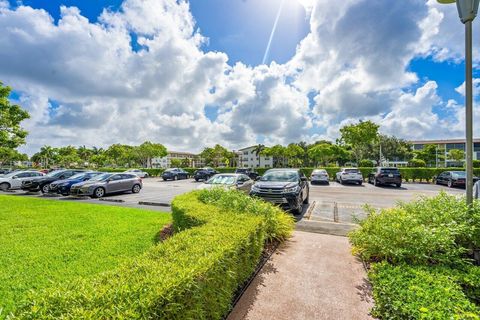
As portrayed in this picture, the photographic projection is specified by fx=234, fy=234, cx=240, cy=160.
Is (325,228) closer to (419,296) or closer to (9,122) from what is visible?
(419,296)

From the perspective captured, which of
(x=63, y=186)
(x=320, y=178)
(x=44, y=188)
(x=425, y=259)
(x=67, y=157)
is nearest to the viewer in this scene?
(x=425, y=259)

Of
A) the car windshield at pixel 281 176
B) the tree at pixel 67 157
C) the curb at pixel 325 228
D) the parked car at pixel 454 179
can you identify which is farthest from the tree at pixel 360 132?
the tree at pixel 67 157

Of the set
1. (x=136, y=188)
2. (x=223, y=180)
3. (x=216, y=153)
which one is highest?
(x=216, y=153)

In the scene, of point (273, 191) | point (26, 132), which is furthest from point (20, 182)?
point (273, 191)

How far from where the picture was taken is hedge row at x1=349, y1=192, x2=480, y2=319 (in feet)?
7.60

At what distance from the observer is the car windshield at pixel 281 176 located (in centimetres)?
930

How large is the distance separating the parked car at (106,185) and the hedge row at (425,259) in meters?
14.1

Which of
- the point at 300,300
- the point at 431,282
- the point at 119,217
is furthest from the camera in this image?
the point at 119,217

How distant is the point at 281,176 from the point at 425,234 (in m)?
6.28

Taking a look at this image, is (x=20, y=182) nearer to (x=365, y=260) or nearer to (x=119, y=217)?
(x=119, y=217)

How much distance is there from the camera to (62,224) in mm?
6949

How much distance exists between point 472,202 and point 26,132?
2615 cm

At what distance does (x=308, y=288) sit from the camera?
347cm

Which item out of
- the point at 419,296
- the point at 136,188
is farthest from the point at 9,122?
the point at 419,296
